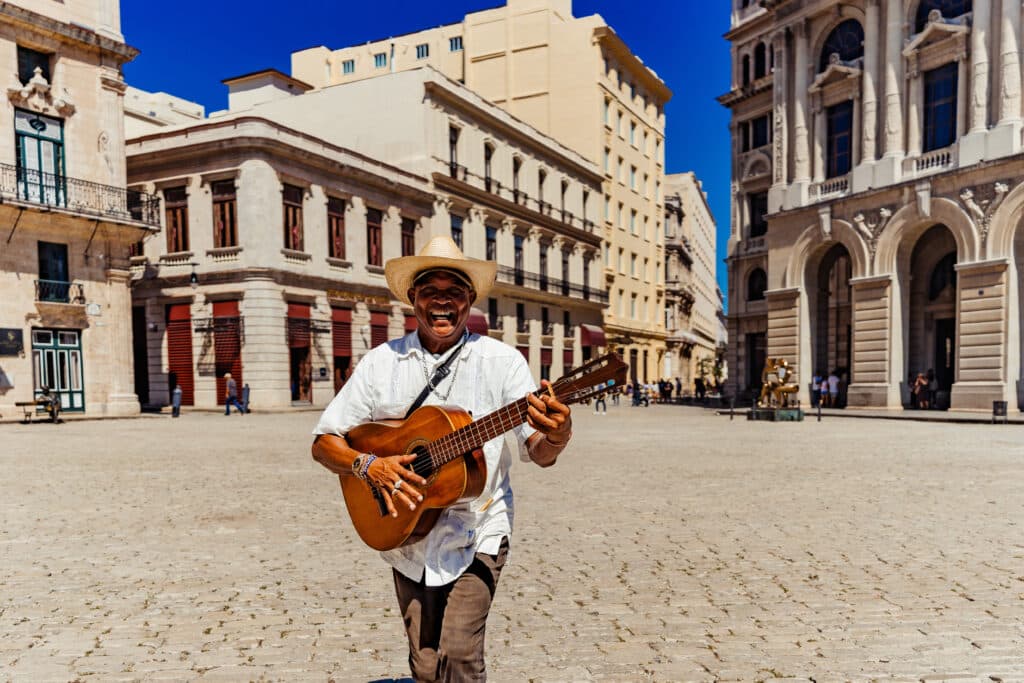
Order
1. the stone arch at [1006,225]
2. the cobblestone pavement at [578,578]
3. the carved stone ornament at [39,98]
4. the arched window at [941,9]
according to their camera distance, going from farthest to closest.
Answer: the arched window at [941,9] < the stone arch at [1006,225] < the carved stone ornament at [39,98] < the cobblestone pavement at [578,578]

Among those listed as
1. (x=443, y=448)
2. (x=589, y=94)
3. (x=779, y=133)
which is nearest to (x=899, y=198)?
(x=779, y=133)

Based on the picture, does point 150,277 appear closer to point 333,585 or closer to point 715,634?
point 333,585

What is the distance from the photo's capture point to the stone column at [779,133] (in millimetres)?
31375

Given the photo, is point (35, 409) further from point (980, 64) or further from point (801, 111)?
point (980, 64)

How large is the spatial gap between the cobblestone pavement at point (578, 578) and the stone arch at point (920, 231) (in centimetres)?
1624

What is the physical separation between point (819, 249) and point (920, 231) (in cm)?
416

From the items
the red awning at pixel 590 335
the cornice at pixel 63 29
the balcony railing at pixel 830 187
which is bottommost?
the red awning at pixel 590 335

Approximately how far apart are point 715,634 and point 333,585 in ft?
9.07

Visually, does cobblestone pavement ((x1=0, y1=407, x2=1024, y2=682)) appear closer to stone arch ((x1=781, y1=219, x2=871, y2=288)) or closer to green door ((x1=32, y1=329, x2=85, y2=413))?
green door ((x1=32, y1=329, x2=85, y2=413))

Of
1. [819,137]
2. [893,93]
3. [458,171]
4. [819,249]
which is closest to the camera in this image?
[893,93]

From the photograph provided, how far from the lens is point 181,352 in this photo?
28797 millimetres

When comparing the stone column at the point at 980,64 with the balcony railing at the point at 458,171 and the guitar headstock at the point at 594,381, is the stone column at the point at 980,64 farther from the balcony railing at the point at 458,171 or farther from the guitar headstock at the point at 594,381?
the guitar headstock at the point at 594,381

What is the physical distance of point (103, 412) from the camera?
24.7 metres

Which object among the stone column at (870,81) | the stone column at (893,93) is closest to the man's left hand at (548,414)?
the stone column at (893,93)
